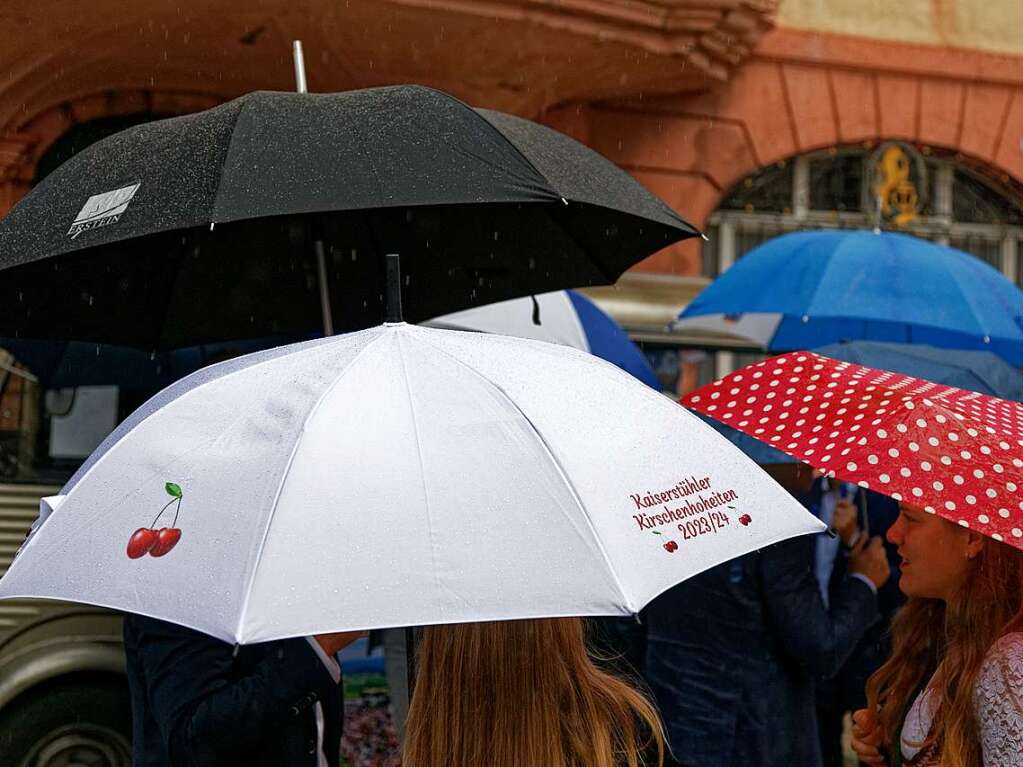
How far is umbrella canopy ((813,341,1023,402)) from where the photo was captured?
4660mm

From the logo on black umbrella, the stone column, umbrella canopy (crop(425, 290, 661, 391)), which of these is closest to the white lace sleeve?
the logo on black umbrella

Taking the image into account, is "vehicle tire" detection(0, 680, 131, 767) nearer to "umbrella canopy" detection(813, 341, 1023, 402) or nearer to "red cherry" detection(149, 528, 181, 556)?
"umbrella canopy" detection(813, 341, 1023, 402)

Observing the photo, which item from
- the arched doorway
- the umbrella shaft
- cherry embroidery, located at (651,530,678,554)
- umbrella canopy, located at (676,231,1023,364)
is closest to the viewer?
cherry embroidery, located at (651,530,678,554)

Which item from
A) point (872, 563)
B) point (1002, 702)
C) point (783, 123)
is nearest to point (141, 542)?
point (1002, 702)

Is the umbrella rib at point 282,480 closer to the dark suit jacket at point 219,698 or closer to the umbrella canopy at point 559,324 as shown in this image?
the dark suit jacket at point 219,698

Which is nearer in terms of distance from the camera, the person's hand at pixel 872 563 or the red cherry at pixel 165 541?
the red cherry at pixel 165 541

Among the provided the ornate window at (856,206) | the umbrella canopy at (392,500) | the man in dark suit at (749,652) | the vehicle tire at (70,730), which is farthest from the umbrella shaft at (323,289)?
the ornate window at (856,206)

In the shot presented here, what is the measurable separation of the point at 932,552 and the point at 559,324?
2746 millimetres

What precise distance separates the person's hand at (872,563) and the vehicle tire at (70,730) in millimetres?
2922

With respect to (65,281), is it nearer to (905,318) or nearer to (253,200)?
(253,200)

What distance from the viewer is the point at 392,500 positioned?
2141 mm

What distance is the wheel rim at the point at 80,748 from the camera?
5645 mm

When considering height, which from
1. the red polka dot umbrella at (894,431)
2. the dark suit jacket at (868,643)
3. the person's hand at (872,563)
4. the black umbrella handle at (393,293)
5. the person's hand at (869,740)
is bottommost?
the dark suit jacket at (868,643)

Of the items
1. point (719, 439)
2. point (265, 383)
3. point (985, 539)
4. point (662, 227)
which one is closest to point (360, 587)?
point (265, 383)
